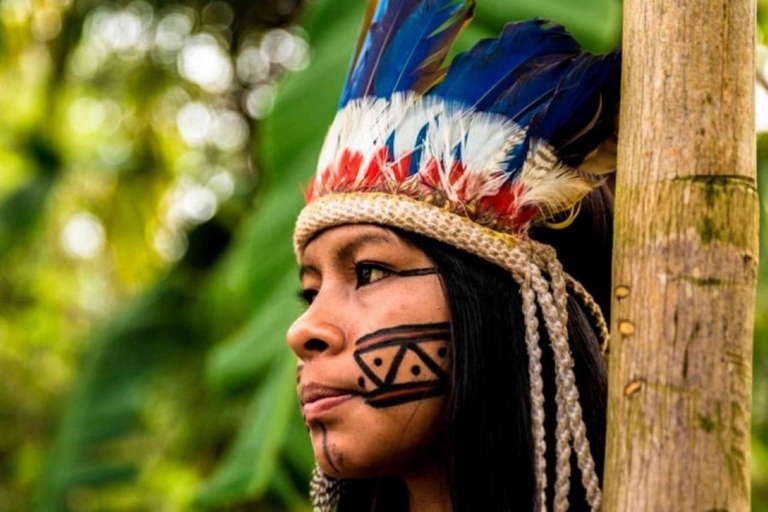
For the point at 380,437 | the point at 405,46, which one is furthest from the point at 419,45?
the point at 380,437

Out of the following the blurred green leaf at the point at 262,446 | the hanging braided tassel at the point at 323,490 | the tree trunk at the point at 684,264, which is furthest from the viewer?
the blurred green leaf at the point at 262,446

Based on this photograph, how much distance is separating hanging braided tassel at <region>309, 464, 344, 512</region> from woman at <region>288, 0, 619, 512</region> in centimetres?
21

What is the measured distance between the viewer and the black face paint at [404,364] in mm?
1661

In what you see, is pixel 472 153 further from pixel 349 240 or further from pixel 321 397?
pixel 321 397

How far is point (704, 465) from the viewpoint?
1.39m

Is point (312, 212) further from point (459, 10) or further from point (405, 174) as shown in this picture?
point (459, 10)

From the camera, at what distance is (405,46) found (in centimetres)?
183

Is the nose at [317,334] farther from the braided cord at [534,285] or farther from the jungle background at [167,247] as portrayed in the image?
the jungle background at [167,247]

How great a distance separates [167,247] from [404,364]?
4.79 m

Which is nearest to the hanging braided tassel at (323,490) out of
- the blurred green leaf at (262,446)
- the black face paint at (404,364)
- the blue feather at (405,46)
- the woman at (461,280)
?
the woman at (461,280)

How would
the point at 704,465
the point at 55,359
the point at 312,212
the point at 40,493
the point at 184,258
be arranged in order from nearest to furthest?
1. the point at 704,465
2. the point at 312,212
3. the point at 40,493
4. the point at 184,258
5. the point at 55,359

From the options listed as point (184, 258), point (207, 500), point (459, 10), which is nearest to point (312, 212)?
point (459, 10)

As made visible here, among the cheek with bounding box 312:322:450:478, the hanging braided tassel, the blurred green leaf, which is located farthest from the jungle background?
the cheek with bounding box 312:322:450:478

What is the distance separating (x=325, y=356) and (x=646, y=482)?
1.69ft
